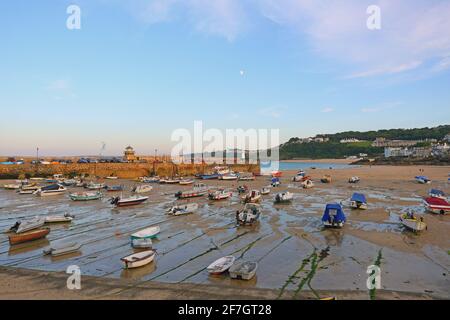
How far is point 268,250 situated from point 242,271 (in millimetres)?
5091

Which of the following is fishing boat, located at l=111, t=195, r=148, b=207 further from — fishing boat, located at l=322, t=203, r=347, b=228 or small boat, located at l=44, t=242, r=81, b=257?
fishing boat, located at l=322, t=203, r=347, b=228

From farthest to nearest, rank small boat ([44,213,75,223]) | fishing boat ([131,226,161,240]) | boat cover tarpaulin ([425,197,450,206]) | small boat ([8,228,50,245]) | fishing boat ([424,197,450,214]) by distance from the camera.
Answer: boat cover tarpaulin ([425,197,450,206]) < fishing boat ([424,197,450,214]) < small boat ([44,213,75,223]) < small boat ([8,228,50,245]) < fishing boat ([131,226,161,240])

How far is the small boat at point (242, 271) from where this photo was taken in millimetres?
13848

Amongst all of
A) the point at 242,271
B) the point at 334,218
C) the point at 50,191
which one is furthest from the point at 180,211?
the point at 50,191

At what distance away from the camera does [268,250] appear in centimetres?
1866

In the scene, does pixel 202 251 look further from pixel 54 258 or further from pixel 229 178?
pixel 229 178

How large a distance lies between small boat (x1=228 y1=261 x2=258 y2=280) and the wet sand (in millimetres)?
332

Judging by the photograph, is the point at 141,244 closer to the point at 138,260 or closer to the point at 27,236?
the point at 138,260

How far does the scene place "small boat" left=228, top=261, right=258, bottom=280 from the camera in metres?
13.8

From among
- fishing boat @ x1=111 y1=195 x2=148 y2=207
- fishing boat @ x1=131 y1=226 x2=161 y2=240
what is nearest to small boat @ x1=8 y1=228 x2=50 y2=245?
fishing boat @ x1=131 y1=226 x2=161 y2=240

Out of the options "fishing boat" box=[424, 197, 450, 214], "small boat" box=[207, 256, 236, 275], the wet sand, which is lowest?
the wet sand

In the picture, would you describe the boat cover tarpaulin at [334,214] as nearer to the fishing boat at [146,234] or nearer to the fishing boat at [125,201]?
the fishing boat at [146,234]

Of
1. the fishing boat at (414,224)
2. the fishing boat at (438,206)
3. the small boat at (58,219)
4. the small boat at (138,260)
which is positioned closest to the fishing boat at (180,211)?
the small boat at (58,219)
